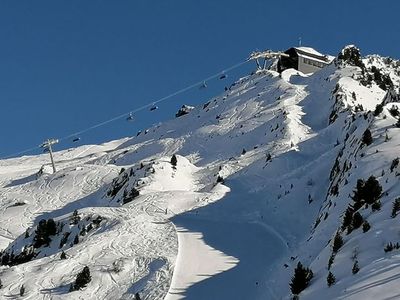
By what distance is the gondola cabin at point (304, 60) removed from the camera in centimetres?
9938

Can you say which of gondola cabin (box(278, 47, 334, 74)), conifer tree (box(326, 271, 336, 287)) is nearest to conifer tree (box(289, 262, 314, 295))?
conifer tree (box(326, 271, 336, 287))

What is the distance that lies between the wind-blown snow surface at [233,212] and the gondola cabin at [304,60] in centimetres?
2970

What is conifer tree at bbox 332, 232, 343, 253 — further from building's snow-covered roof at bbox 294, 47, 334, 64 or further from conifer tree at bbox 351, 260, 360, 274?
building's snow-covered roof at bbox 294, 47, 334, 64

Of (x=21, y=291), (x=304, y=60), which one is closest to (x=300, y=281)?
(x=21, y=291)

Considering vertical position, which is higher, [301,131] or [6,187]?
[6,187]

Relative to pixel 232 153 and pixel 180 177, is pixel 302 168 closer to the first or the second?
pixel 180 177

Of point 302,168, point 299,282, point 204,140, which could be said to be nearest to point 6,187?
point 204,140

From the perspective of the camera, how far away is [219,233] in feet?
108

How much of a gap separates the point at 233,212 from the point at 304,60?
220 feet

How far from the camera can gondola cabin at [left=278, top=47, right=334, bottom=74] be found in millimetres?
99375

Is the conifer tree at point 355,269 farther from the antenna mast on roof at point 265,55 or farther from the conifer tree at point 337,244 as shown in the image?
the antenna mast on roof at point 265,55

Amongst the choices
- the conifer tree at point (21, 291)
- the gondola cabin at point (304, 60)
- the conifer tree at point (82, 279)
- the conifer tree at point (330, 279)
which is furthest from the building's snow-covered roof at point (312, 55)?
the conifer tree at point (330, 279)

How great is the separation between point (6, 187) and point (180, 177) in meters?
28.2

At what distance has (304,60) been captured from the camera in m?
99.8
